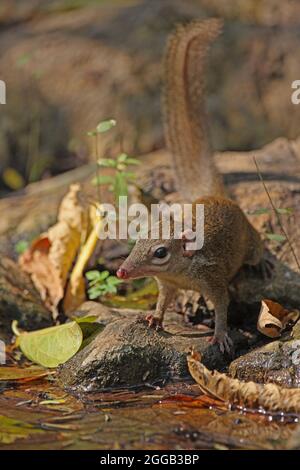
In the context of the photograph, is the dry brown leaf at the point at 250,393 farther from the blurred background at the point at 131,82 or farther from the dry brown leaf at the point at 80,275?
the blurred background at the point at 131,82

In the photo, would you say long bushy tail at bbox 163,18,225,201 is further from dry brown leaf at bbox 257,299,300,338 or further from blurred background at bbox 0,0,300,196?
blurred background at bbox 0,0,300,196

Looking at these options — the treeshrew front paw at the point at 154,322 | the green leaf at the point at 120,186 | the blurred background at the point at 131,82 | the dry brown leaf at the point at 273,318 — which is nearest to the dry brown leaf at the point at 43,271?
the green leaf at the point at 120,186

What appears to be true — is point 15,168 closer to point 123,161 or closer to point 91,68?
point 91,68

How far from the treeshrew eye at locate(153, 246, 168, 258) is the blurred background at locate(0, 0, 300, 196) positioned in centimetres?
377

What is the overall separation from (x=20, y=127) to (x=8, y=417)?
5.21 m

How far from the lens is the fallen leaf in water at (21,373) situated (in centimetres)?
477

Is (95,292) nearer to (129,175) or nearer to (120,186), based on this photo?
(120,186)

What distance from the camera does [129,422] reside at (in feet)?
12.9

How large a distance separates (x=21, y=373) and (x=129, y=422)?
1.16 m

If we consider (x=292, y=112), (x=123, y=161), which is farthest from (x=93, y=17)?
(x=123, y=161)

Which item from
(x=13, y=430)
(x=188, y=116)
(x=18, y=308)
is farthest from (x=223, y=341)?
(x=188, y=116)

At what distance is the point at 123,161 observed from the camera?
5.64 meters

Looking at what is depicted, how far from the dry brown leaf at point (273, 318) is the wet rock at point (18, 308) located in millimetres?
1528

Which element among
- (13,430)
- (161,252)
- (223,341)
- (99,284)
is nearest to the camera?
(13,430)
